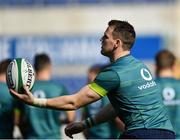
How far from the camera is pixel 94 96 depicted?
21.2 feet

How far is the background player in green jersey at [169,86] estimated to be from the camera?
9.12 meters

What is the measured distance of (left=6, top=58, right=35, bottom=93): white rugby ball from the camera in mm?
6559

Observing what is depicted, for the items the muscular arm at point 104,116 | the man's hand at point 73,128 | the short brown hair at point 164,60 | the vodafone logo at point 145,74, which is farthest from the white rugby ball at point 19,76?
the short brown hair at point 164,60

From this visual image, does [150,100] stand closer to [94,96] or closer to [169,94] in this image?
[94,96]

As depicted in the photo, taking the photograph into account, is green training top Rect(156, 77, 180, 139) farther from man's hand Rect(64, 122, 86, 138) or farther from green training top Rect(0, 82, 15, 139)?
man's hand Rect(64, 122, 86, 138)

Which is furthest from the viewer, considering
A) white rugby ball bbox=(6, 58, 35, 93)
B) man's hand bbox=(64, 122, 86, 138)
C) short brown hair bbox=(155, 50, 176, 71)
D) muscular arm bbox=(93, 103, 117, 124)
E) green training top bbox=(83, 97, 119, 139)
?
green training top bbox=(83, 97, 119, 139)

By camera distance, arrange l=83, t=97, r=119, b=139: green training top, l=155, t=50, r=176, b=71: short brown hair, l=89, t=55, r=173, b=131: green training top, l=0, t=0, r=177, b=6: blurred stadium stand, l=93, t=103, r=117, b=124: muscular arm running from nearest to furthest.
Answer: l=89, t=55, r=173, b=131: green training top → l=93, t=103, r=117, b=124: muscular arm → l=155, t=50, r=176, b=71: short brown hair → l=83, t=97, r=119, b=139: green training top → l=0, t=0, r=177, b=6: blurred stadium stand

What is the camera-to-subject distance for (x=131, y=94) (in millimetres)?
6453

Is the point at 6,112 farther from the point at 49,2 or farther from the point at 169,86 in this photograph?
the point at 49,2

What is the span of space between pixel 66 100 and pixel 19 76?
0.46 metres

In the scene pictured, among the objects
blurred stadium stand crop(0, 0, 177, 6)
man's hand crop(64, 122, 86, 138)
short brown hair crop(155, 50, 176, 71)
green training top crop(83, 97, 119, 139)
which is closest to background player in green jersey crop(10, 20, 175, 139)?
man's hand crop(64, 122, 86, 138)

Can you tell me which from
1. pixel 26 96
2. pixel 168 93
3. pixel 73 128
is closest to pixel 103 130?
pixel 168 93

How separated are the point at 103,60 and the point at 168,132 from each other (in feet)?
57.4

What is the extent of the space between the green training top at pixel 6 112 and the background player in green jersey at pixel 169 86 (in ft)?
5.83
